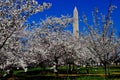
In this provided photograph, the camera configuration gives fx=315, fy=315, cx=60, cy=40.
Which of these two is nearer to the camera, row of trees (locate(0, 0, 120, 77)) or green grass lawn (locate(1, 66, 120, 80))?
row of trees (locate(0, 0, 120, 77))

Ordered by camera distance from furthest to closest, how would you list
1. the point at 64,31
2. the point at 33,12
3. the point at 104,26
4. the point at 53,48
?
the point at 64,31 < the point at 53,48 < the point at 104,26 < the point at 33,12

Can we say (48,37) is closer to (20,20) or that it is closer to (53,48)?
(53,48)

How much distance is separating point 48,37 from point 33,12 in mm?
18063

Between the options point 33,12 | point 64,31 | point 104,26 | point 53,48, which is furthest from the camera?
point 64,31

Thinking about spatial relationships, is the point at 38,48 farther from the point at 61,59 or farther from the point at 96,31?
the point at 96,31

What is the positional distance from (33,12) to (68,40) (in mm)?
18830

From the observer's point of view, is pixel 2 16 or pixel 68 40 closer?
pixel 2 16

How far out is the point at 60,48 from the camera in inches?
1118

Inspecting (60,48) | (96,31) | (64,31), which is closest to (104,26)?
(96,31)

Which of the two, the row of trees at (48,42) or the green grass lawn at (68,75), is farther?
the green grass lawn at (68,75)

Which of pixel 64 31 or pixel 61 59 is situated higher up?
pixel 64 31

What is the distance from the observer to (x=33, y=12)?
11.3 meters

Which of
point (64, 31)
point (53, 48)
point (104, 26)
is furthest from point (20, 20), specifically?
point (64, 31)

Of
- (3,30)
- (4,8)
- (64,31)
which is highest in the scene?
(64,31)
